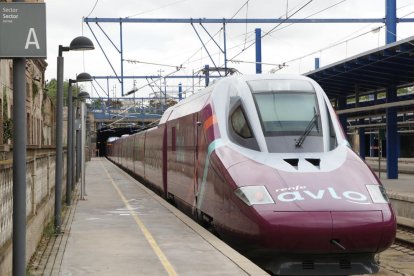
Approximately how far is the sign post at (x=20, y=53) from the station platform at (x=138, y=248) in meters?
2.53

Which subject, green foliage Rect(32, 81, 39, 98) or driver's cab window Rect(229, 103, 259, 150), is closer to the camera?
driver's cab window Rect(229, 103, 259, 150)

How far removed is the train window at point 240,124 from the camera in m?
9.94

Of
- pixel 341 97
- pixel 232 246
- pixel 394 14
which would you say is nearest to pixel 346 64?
pixel 394 14

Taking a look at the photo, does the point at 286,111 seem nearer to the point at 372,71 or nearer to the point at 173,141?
the point at 173,141

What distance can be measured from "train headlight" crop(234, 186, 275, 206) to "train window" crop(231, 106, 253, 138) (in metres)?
1.33

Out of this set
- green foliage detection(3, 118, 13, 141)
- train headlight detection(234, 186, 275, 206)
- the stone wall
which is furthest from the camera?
green foliage detection(3, 118, 13, 141)

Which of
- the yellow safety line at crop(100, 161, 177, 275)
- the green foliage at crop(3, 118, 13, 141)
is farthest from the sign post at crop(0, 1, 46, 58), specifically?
the green foliage at crop(3, 118, 13, 141)

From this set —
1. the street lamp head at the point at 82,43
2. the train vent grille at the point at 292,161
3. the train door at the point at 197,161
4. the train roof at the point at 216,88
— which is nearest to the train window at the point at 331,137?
the train vent grille at the point at 292,161

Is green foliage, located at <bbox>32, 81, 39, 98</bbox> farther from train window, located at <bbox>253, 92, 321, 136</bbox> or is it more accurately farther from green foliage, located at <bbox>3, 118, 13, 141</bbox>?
train window, located at <bbox>253, 92, 321, 136</bbox>

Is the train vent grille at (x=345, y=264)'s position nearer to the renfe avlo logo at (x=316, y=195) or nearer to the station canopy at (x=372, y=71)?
the renfe avlo logo at (x=316, y=195)

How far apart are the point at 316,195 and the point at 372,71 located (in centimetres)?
1612

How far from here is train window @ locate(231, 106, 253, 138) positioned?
32.6 ft

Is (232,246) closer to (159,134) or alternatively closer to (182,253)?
(182,253)

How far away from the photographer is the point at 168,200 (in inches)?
782
